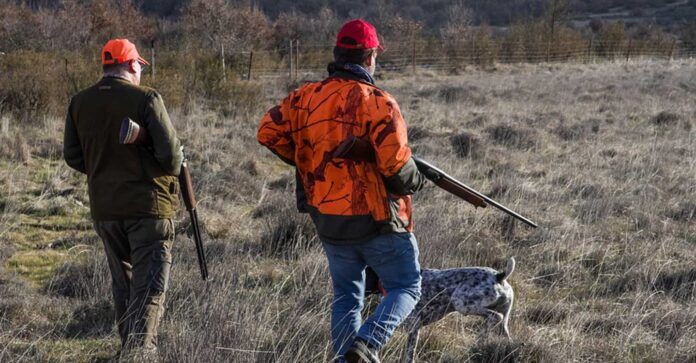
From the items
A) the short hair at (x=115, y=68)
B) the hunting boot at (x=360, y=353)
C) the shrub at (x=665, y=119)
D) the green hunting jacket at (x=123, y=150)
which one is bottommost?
the shrub at (x=665, y=119)

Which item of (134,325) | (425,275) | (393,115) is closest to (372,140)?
(393,115)

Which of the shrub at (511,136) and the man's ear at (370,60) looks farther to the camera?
the shrub at (511,136)

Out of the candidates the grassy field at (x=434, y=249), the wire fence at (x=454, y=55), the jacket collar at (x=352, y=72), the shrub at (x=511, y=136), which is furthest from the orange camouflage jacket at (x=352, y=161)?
the wire fence at (x=454, y=55)

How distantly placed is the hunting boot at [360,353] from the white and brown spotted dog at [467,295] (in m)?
0.84

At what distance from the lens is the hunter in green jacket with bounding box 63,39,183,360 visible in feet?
11.2

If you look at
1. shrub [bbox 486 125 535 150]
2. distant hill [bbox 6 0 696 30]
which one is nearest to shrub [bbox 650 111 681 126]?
shrub [bbox 486 125 535 150]

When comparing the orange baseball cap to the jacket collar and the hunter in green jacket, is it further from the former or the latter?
the jacket collar

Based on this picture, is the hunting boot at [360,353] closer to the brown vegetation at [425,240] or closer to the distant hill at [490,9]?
the brown vegetation at [425,240]

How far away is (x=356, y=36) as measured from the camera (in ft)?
9.53

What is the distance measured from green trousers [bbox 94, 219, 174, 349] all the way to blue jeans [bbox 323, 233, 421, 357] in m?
0.95

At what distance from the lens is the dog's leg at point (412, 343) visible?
3490 millimetres

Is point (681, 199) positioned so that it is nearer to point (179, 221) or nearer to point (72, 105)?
point (179, 221)

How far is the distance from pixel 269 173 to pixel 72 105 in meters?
5.22

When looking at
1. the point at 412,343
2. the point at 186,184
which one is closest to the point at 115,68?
the point at 186,184
